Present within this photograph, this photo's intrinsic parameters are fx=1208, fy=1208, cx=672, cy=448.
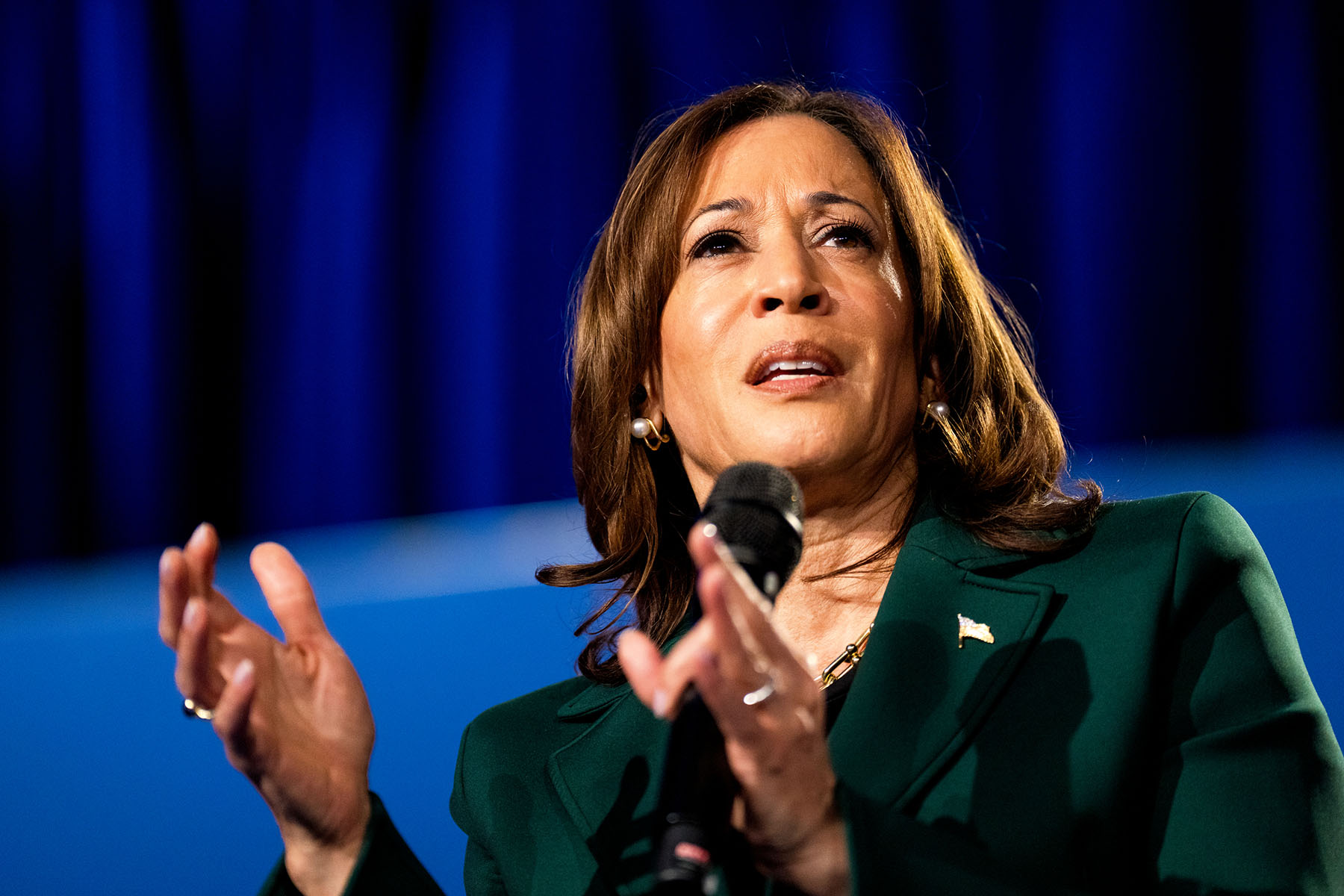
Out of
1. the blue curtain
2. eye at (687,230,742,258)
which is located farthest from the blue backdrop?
eye at (687,230,742,258)

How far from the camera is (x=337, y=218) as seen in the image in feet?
8.55

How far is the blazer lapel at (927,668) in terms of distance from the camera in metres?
1.10

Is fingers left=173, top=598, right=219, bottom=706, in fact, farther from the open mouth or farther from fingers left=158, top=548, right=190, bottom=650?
the open mouth

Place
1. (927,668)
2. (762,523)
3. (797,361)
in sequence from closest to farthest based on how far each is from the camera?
(762,523) < (927,668) < (797,361)

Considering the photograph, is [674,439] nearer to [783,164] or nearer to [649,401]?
[649,401]

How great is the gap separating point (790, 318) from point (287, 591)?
60 cm

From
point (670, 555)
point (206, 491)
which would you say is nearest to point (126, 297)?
point (206, 491)

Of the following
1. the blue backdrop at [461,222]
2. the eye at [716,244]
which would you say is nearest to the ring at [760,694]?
the eye at [716,244]

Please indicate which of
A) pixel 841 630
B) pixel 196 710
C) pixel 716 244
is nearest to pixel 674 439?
pixel 716 244

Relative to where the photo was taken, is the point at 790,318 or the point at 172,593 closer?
the point at 172,593

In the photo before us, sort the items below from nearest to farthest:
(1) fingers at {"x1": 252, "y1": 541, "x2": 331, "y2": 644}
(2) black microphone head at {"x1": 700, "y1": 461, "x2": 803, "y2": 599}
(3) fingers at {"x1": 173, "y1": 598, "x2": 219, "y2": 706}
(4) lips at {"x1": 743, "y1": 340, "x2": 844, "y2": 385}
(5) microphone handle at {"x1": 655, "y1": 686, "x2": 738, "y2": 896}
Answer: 1. (5) microphone handle at {"x1": 655, "y1": 686, "x2": 738, "y2": 896}
2. (2) black microphone head at {"x1": 700, "y1": 461, "x2": 803, "y2": 599}
3. (3) fingers at {"x1": 173, "y1": 598, "x2": 219, "y2": 706}
4. (1) fingers at {"x1": 252, "y1": 541, "x2": 331, "y2": 644}
5. (4) lips at {"x1": 743, "y1": 340, "x2": 844, "y2": 385}

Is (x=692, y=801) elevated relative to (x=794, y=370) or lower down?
lower down

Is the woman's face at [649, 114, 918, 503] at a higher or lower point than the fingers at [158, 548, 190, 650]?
higher

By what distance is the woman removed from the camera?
0.93m
